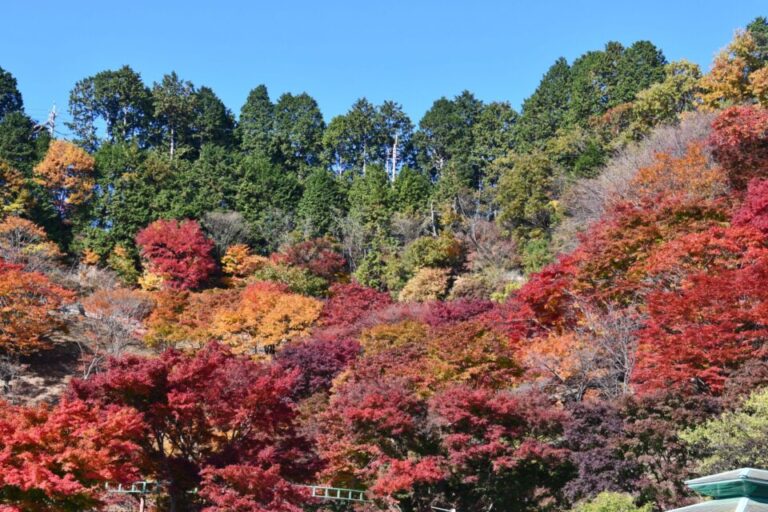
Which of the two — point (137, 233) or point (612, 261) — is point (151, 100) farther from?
point (612, 261)

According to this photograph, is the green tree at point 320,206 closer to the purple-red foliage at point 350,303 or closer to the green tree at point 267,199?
the green tree at point 267,199

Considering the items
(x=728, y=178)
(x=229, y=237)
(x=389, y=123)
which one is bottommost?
(x=728, y=178)

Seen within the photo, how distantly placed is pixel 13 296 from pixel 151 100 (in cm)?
2521

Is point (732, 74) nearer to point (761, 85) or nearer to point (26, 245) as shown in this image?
point (761, 85)

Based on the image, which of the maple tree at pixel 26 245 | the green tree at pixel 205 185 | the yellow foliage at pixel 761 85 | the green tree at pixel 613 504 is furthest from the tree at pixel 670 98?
the maple tree at pixel 26 245

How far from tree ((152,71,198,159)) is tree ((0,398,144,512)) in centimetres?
3686

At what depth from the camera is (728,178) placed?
73.0ft

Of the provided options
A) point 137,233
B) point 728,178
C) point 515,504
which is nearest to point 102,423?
point 515,504

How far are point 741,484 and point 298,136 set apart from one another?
1699 inches

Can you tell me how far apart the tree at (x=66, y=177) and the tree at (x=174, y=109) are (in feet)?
25.1

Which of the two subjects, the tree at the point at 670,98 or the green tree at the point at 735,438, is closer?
the green tree at the point at 735,438

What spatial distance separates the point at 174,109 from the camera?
47.3 meters

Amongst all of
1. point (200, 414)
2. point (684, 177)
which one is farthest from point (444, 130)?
point (200, 414)

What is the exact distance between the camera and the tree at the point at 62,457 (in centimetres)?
1038
